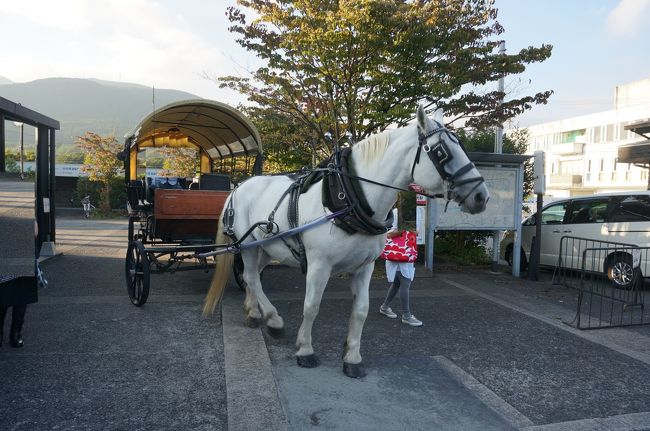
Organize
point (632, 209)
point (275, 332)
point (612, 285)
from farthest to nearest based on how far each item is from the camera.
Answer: point (632, 209), point (612, 285), point (275, 332)

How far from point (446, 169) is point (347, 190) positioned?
2.50 feet

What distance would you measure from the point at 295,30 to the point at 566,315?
238 inches

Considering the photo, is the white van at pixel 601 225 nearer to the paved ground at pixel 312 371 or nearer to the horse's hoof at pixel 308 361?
the paved ground at pixel 312 371

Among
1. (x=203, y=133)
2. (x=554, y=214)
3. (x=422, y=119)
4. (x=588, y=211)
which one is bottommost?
(x=554, y=214)

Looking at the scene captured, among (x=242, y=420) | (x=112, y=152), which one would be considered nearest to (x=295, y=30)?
(x=242, y=420)

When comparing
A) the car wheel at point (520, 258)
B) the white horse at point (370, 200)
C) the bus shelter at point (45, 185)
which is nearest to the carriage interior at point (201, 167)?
the bus shelter at point (45, 185)

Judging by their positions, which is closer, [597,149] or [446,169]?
[446,169]

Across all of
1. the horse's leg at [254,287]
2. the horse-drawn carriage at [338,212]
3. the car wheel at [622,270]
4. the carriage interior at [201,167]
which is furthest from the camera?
the car wheel at [622,270]

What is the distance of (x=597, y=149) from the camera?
128 feet

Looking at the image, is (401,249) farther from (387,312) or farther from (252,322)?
(252,322)

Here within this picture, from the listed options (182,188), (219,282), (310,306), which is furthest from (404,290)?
(182,188)

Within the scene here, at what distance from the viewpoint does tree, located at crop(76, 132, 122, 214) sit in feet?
80.8

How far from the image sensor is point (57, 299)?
19.6 ft

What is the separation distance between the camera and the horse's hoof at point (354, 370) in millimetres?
3693
